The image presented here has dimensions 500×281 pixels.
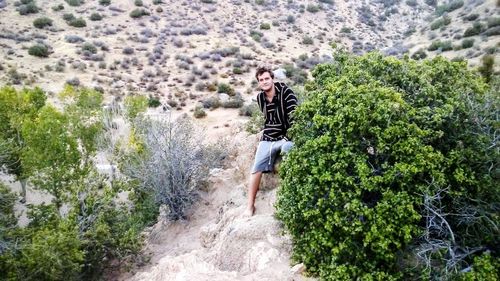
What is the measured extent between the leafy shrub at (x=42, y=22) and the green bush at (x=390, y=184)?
1315 inches

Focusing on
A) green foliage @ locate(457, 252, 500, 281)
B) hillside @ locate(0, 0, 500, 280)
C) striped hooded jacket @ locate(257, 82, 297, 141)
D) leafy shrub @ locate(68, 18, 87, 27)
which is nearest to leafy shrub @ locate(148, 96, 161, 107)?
hillside @ locate(0, 0, 500, 280)

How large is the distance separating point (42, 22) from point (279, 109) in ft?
107

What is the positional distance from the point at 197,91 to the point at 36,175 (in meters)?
16.7

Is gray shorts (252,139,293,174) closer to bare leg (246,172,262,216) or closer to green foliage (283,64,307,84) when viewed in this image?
bare leg (246,172,262,216)

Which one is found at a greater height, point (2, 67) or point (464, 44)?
point (464, 44)

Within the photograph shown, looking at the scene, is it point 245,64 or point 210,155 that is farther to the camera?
point 245,64

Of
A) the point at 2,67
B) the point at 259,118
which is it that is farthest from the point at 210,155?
the point at 2,67

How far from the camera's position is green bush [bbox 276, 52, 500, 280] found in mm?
4594

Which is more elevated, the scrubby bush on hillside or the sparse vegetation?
the sparse vegetation

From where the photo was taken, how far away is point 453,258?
4422mm

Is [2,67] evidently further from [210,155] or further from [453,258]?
[453,258]

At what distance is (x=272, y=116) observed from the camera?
661 centimetres

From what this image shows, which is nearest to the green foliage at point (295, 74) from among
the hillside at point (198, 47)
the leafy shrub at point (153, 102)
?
the hillside at point (198, 47)

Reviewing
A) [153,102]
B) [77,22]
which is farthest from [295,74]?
[77,22]
